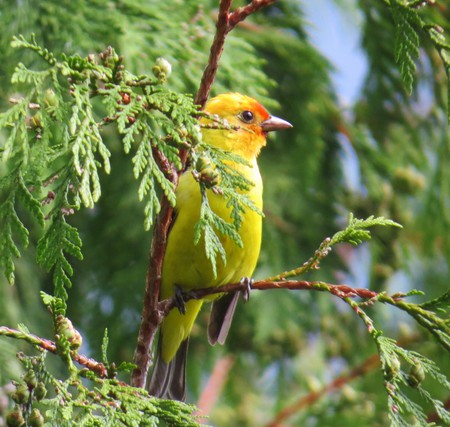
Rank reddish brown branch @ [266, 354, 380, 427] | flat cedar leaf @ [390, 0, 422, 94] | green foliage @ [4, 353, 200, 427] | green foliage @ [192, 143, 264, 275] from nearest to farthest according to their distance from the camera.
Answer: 1. green foliage @ [4, 353, 200, 427]
2. green foliage @ [192, 143, 264, 275]
3. flat cedar leaf @ [390, 0, 422, 94]
4. reddish brown branch @ [266, 354, 380, 427]

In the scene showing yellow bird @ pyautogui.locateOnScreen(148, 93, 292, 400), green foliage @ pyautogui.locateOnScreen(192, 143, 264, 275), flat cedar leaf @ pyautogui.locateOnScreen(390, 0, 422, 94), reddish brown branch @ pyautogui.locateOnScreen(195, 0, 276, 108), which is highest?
flat cedar leaf @ pyautogui.locateOnScreen(390, 0, 422, 94)

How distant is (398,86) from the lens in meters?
4.98

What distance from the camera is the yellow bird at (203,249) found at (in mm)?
3062

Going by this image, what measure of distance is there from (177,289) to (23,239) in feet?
4.19

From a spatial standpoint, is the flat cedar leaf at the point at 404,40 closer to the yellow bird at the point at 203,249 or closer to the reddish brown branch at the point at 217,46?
the reddish brown branch at the point at 217,46

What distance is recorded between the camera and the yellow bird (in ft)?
10.0

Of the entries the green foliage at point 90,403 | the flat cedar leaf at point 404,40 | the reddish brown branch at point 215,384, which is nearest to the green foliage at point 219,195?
the green foliage at point 90,403

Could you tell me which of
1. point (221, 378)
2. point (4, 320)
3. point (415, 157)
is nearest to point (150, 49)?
point (4, 320)

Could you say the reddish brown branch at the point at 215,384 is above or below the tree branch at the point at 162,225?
below

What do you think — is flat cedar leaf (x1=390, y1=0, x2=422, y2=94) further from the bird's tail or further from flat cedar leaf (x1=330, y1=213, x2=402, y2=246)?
the bird's tail

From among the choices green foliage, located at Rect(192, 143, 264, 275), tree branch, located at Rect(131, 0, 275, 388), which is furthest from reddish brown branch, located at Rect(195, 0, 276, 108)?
green foliage, located at Rect(192, 143, 264, 275)

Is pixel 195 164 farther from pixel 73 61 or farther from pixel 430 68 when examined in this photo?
pixel 430 68

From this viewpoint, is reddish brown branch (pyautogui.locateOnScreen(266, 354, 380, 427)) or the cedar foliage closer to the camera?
the cedar foliage

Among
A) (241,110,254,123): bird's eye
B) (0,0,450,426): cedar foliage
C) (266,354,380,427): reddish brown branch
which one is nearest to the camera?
(0,0,450,426): cedar foliage
